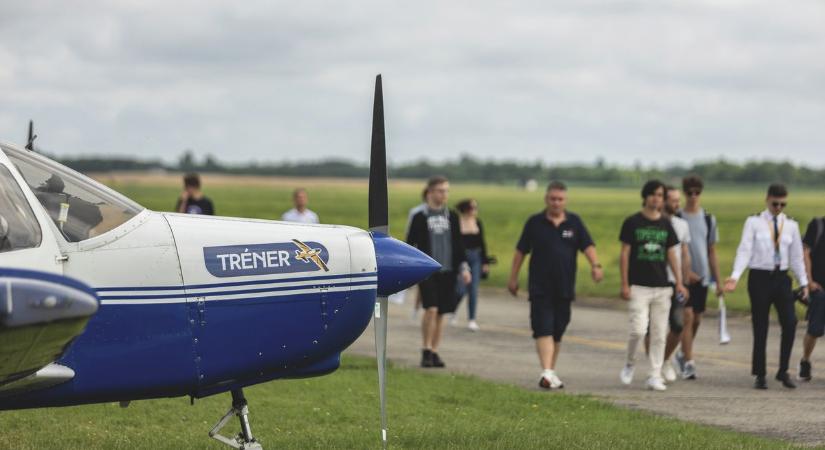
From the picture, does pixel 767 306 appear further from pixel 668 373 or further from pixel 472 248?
pixel 472 248

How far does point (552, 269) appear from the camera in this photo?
41.8 feet

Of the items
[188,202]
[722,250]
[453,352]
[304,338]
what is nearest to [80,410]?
[304,338]

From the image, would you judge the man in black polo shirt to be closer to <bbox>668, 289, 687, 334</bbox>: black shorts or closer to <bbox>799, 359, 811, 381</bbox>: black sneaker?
<bbox>668, 289, 687, 334</bbox>: black shorts

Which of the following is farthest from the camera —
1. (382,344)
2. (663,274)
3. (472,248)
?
(472,248)

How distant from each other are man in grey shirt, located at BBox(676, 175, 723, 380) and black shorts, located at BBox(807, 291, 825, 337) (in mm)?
932

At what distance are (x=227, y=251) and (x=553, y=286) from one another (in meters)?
5.91

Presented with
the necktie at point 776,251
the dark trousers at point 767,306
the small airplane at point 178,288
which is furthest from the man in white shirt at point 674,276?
the small airplane at point 178,288

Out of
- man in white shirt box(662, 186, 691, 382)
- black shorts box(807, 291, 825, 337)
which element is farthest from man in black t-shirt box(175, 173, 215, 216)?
black shorts box(807, 291, 825, 337)

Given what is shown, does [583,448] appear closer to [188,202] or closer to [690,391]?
[690,391]

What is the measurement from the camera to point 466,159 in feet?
528

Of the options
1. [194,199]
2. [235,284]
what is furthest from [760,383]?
[235,284]

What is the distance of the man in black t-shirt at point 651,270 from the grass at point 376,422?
1.34 meters

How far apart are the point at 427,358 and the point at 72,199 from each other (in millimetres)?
7555

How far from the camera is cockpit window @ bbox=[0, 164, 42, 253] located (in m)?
6.73
